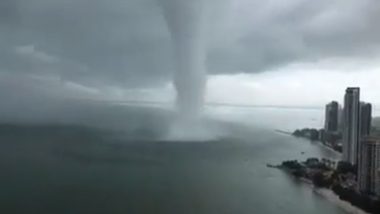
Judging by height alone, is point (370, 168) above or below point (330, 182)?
above

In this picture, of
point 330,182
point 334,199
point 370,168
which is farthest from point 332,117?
point 334,199

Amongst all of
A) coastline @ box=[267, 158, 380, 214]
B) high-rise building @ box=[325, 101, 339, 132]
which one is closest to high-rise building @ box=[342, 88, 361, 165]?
coastline @ box=[267, 158, 380, 214]

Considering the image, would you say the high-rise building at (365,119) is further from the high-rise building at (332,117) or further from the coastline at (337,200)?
the high-rise building at (332,117)

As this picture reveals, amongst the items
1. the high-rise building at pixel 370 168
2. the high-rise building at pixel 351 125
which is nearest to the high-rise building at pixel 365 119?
the high-rise building at pixel 351 125

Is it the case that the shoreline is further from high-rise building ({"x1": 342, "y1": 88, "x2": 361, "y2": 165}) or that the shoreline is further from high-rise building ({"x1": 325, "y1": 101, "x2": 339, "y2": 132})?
high-rise building ({"x1": 325, "y1": 101, "x2": 339, "y2": 132})

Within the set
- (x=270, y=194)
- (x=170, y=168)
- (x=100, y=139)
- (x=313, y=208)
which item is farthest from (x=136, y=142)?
(x=313, y=208)

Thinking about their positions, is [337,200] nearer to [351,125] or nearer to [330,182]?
[330,182]

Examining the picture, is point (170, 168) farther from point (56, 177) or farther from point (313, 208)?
point (313, 208)
